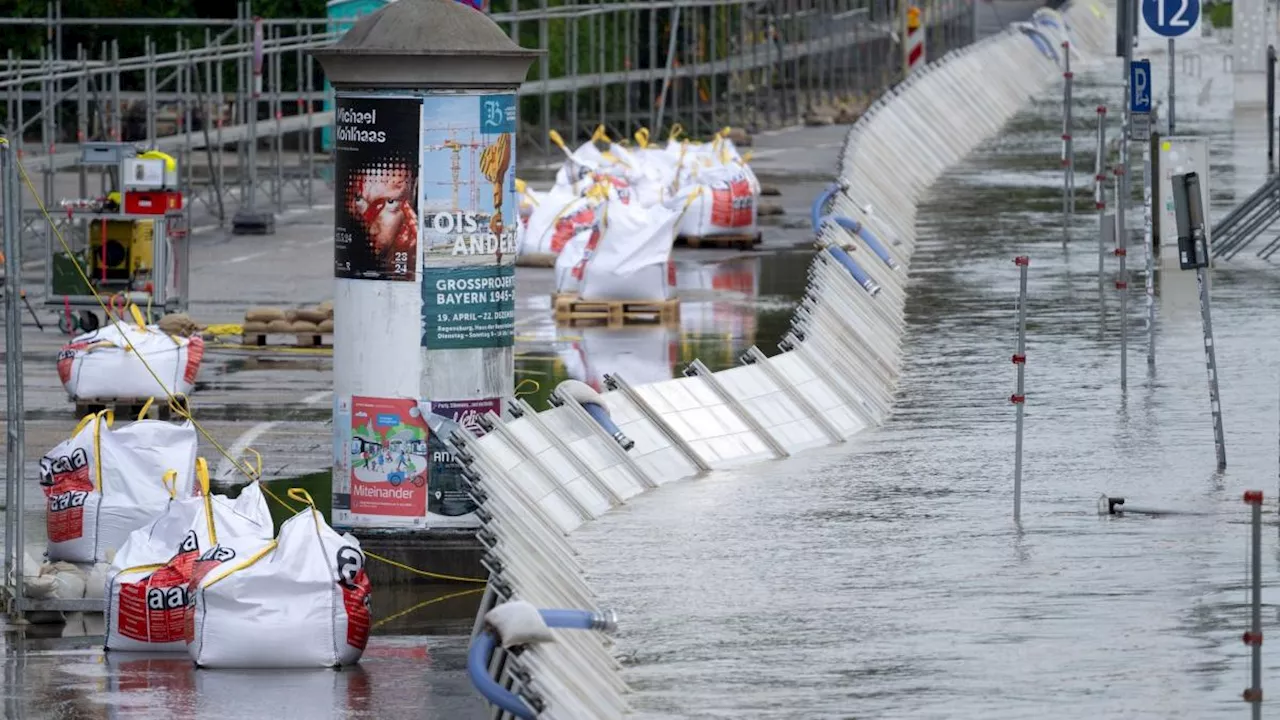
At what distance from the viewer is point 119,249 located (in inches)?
933

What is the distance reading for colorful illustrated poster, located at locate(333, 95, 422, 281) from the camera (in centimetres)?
1350

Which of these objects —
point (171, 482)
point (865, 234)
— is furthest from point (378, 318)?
point (865, 234)

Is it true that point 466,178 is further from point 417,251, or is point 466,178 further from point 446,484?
point 446,484

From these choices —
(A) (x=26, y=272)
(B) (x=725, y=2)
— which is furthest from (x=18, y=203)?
(B) (x=725, y=2)

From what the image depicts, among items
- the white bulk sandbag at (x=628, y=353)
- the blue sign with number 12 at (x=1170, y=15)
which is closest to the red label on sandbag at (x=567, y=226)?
the white bulk sandbag at (x=628, y=353)

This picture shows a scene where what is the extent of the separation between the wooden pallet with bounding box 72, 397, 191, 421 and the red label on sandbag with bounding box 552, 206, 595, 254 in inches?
383

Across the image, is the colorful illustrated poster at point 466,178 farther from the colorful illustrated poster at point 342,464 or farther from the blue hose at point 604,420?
the blue hose at point 604,420

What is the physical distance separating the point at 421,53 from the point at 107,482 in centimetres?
281

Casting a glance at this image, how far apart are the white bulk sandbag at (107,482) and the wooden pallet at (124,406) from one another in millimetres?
3972

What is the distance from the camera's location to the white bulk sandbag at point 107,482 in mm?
13656

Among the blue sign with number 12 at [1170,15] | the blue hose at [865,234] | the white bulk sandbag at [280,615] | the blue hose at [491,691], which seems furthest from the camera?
the blue hose at [865,234]

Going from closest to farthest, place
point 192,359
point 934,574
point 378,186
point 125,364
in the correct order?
point 934,574 → point 378,186 → point 125,364 → point 192,359

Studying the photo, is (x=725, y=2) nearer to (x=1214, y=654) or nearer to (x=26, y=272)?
(x=26, y=272)

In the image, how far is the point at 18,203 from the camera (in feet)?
45.2
